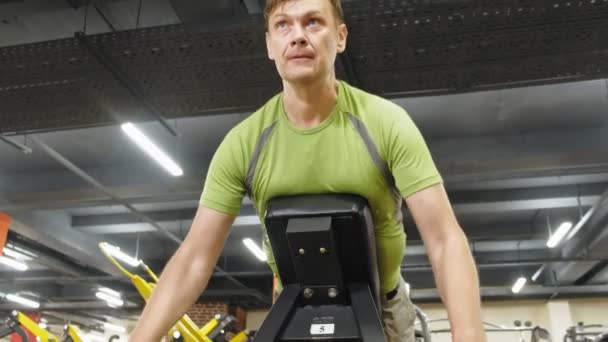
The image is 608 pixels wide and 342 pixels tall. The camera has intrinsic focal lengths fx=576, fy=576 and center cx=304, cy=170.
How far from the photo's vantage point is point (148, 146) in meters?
5.07

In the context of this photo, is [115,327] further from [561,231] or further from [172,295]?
[172,295]

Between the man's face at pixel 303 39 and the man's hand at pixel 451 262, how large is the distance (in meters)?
0.36

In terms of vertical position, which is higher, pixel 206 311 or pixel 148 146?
pixel 206 311

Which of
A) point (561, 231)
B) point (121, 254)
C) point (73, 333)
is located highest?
point (561, 231)

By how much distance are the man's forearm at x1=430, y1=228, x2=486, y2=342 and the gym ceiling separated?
8.12 feet

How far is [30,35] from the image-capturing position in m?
4.78

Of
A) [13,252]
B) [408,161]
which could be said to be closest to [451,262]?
[408,161]

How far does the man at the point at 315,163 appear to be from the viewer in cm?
120

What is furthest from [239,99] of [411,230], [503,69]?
[411,230]

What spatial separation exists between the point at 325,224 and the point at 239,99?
3.23 m

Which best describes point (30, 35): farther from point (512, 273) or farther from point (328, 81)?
point (512, 273)

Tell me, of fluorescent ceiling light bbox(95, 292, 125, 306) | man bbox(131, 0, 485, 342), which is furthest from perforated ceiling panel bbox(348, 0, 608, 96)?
fluorescent ceiling light bbox(95, 292, 125, 306)

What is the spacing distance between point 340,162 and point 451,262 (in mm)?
324

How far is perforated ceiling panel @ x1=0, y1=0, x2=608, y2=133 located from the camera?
340 centimetres
